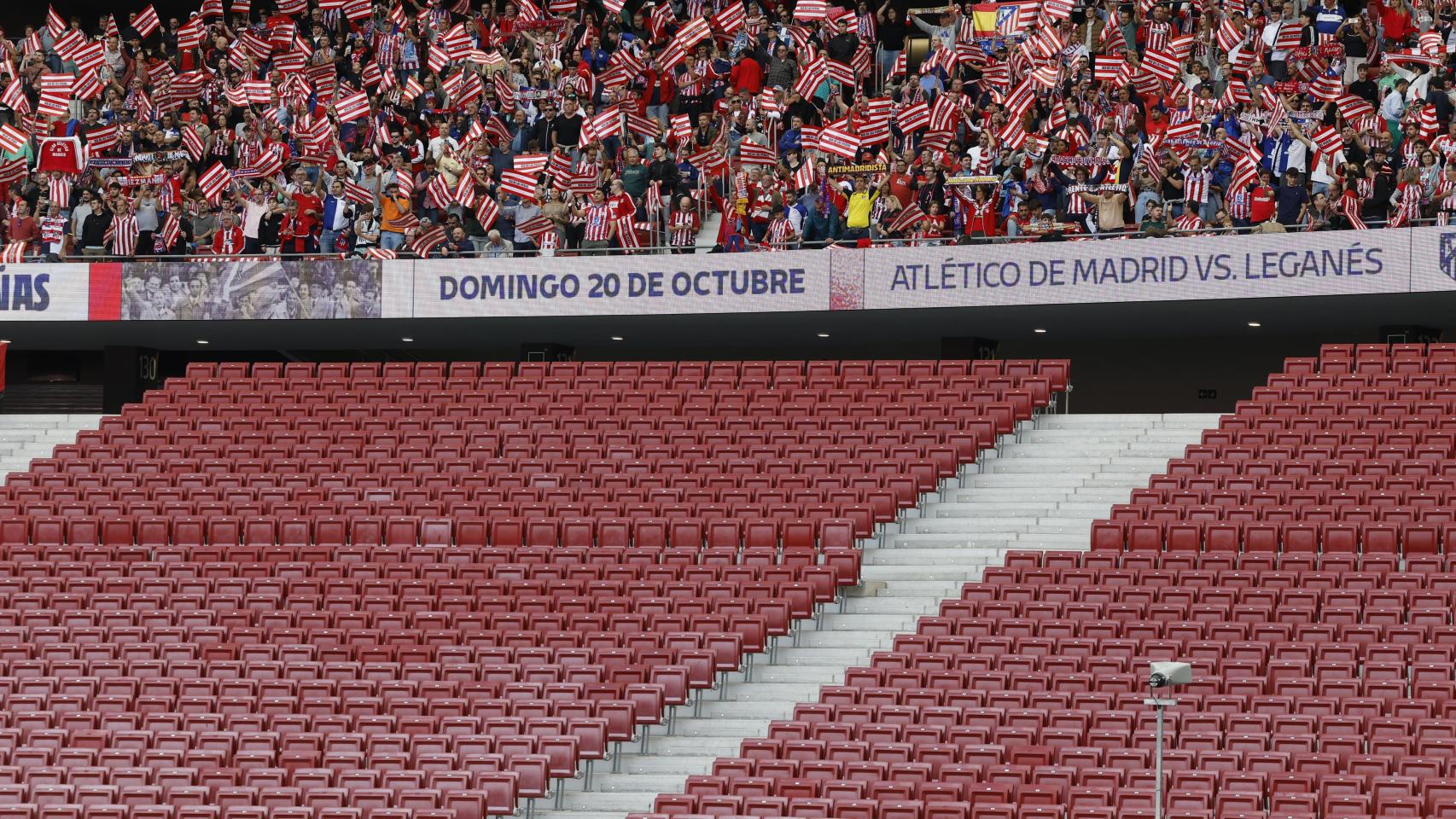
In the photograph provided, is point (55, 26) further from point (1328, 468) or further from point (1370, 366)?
point (1328, 468)

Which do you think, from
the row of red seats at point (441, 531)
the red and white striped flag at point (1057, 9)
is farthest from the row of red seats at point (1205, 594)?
the red and white striped flag at point (1057, 9)

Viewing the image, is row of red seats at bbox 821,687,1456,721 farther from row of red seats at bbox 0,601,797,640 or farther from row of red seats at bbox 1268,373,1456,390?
row of red seats at bbox 1268,373,1456,390

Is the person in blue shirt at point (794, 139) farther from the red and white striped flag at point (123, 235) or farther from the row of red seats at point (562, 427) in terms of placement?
the red and white striped flag at point (123, 235)

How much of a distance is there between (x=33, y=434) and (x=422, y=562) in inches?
343

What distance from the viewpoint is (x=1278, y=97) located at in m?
28.7

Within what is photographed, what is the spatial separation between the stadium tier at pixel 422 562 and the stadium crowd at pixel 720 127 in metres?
2.24

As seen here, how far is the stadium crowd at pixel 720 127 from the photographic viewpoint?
28500 mm

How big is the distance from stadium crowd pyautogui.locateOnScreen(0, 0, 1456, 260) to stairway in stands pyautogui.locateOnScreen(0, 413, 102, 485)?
2.21 metres

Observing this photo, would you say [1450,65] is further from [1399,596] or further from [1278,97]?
[1399,596]

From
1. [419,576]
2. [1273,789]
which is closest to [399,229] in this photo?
[419,576]

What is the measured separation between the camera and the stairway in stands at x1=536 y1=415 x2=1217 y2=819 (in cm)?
2052

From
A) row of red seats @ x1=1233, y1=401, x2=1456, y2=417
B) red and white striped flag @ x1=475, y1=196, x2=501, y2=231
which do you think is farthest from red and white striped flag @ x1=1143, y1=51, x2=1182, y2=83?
red and white striped flag @ x1=475, y1=196, x2=501, y2=231

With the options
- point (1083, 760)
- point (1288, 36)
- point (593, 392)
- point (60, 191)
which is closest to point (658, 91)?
point (593, 392)

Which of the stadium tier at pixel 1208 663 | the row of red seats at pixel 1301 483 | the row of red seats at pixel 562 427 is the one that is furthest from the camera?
the row of red seats at pixel 562 427
